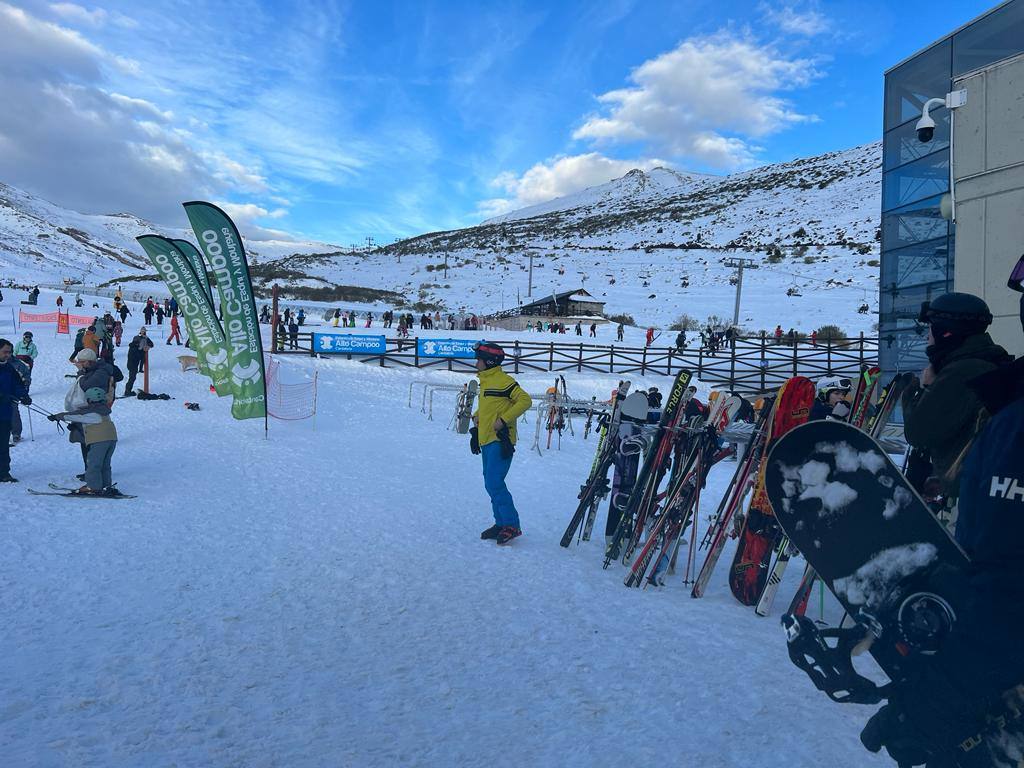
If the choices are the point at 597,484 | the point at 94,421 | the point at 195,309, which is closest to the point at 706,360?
the point at 195,309

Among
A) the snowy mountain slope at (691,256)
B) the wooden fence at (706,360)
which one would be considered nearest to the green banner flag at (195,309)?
the wooden fence at (706,360)

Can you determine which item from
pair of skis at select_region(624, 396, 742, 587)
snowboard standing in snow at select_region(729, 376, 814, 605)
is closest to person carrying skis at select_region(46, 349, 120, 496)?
pair of skis at select_region(624, 396, 742, 587)

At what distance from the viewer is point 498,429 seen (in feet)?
17.8

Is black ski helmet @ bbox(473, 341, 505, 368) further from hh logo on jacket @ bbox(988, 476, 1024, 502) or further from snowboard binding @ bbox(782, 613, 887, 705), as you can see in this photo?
hh logo on jacket @ bbox(988, 476, 1024, 502)

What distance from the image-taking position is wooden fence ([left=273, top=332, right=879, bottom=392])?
27.6m

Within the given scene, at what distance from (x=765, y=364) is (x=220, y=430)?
24735 millimetres

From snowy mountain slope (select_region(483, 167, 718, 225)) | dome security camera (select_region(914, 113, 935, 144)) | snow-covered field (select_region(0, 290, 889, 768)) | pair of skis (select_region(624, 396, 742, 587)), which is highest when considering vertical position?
snowy mountain slope (select_region(483, 167, 718, 225))

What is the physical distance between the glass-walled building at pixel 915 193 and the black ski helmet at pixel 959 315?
14.2m

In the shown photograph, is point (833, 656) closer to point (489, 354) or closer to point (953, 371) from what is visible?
point (953, 371)

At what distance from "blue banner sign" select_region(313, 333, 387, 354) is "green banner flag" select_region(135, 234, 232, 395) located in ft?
44.9

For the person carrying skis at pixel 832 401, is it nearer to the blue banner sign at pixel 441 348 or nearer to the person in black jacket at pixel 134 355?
the person in black jacket at pixel 134 355

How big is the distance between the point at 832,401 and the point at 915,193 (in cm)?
1373

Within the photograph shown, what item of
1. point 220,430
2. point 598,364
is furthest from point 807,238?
point 220,430

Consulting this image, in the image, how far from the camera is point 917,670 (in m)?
1.59
